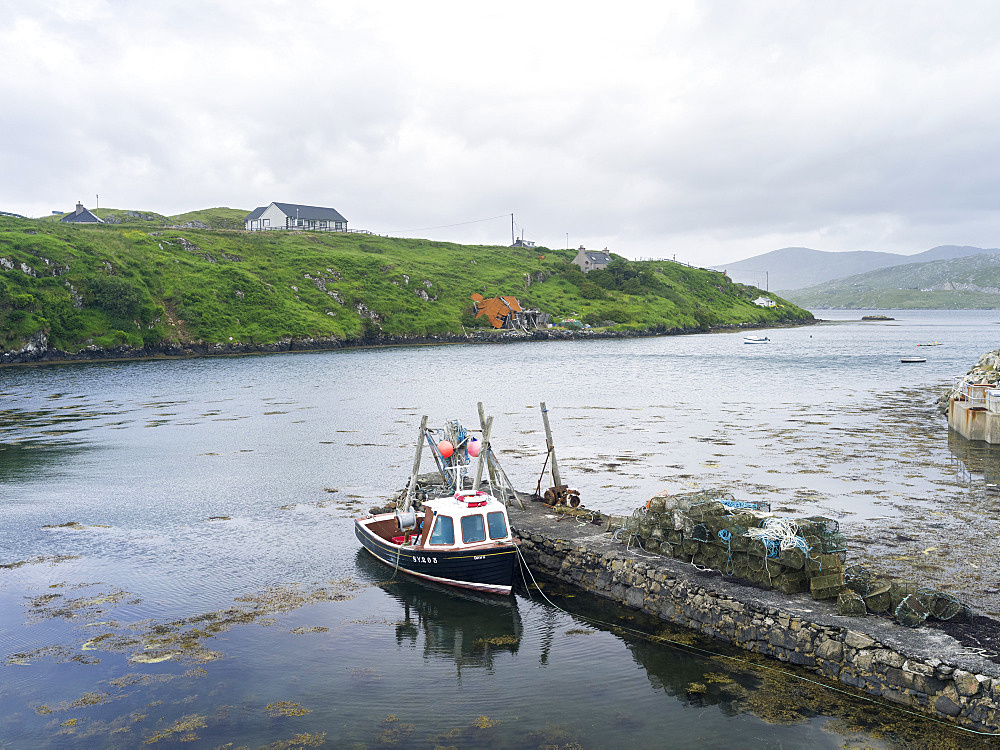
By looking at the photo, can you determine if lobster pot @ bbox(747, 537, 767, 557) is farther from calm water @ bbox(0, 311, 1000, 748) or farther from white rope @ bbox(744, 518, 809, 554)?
calm water @ bbox(0, 311, 1000, 748)

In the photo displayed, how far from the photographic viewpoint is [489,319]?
526 ft

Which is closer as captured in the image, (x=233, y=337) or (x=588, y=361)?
(x=588, y=361)

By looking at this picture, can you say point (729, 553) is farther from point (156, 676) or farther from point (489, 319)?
point (489, 319)

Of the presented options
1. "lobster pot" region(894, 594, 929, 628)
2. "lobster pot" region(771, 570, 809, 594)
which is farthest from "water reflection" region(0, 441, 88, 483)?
"lobster pot" region(894, 594, 929, 628)

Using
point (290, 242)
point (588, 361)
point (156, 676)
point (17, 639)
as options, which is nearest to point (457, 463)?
point (156, 676)

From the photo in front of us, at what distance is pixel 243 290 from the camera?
135375 millimetres

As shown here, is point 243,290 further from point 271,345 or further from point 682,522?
point 682,522

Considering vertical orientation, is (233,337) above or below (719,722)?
above

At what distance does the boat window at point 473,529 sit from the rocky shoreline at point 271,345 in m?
→ 102

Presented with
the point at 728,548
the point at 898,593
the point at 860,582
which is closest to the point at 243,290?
the point at 728,548

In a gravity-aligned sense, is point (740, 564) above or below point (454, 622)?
above

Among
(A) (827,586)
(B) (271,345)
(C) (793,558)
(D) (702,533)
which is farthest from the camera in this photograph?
(B) (271,345)

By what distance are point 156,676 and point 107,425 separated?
144ft

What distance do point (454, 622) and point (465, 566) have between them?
167 centimetres
